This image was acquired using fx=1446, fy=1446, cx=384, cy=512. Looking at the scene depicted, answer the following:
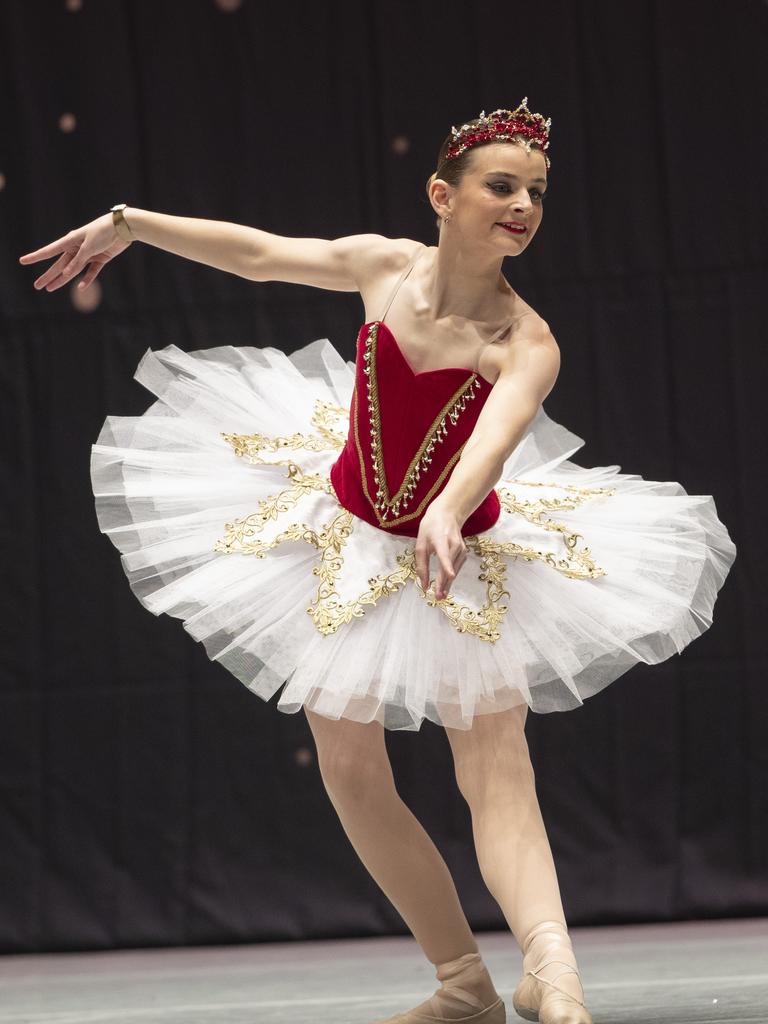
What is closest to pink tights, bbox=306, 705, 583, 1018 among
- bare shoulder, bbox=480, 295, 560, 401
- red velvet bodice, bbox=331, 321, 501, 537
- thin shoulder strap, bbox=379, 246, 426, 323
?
red velvet bodice, bbox=331, 321, 501, 537

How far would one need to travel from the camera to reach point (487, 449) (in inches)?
69.6

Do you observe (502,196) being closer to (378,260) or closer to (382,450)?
(378,260)

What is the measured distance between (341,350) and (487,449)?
5.57 ft

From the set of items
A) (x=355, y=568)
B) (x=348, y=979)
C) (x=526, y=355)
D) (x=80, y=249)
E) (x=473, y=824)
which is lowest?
(x=348, y=979)

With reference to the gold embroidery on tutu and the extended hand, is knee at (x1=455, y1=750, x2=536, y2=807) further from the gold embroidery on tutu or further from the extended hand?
the extended hand

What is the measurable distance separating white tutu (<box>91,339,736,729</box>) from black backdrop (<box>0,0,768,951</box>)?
1.14 m

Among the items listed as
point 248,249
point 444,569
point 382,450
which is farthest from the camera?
point 248,249

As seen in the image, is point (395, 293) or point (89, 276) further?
point (89, 276)

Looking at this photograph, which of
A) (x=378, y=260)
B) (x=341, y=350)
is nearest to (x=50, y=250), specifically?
(x=378, y=260)

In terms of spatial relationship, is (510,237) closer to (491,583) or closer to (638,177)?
(491,583)

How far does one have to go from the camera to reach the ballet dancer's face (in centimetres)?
193

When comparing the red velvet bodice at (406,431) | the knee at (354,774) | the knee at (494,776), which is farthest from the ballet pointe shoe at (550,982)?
the red velvet bodice at (406,431)

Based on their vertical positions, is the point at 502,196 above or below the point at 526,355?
above

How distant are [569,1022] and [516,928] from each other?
0.58 ft
